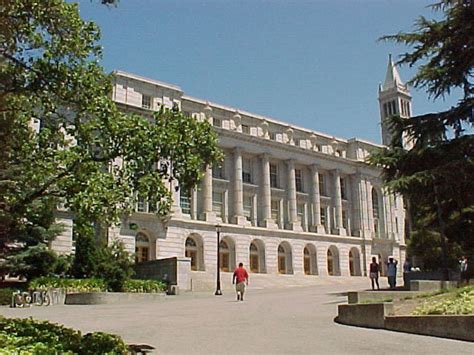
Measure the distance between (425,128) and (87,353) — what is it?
2069 cm

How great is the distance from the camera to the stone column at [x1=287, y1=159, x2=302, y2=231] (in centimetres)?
5841

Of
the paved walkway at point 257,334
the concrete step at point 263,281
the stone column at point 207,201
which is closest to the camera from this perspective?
the paved walkway at point 257,334

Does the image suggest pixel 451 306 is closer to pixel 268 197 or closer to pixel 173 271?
pixel 173 271

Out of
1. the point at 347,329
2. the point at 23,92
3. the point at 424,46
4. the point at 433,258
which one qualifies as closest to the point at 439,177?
the point at 424,46

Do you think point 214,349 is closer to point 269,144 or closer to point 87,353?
point 87,353

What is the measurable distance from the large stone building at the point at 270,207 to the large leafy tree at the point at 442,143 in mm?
22551

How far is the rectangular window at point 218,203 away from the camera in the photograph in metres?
53.3

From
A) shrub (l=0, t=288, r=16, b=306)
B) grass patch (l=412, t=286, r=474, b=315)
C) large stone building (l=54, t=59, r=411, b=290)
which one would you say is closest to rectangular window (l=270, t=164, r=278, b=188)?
large stone building (l=54, t=59, r=411, b=290)

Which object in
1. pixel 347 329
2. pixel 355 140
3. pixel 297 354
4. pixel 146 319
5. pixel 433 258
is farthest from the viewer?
pixel 355 140

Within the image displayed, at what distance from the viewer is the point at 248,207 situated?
56.2m

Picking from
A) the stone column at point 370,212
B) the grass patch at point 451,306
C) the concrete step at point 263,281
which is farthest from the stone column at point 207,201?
the grass patch at point 451,306

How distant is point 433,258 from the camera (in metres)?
45.4

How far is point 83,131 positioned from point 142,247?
3585 centimetres

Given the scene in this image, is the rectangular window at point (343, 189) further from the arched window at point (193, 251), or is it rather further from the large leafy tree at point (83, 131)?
the large leafy tree at point (83, 131)
